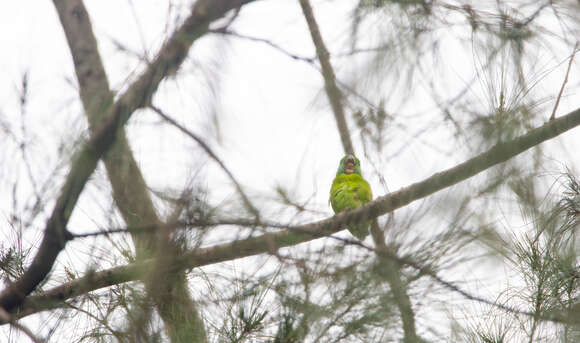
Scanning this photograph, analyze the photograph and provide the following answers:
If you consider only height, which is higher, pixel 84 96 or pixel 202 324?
pixel 84 96

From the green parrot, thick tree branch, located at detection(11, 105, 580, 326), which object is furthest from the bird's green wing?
thick tree branch, located at detection(11, 105, 580, 326)

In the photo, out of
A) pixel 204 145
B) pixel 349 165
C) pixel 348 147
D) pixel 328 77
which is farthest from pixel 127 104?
pixel 349 165

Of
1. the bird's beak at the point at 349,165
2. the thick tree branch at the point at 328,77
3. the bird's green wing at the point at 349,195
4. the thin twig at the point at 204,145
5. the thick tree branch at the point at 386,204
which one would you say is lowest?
the thick tree branch at the point at 386,204

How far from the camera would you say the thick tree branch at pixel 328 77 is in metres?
1.75

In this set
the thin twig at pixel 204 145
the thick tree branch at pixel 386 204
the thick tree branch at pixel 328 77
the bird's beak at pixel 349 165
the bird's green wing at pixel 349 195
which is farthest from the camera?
the bird's beak at pixel 349 165

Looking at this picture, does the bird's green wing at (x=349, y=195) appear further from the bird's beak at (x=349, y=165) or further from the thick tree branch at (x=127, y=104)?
the thick tree branch at (x=127, y=104)

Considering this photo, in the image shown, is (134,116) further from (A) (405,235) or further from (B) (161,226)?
(A) (405,235)

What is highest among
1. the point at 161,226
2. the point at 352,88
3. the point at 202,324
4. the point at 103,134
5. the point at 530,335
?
the point at 352,88

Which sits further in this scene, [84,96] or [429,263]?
[84,96]

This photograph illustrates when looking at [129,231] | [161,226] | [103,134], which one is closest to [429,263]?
[161,226]

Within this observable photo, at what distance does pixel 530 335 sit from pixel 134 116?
139 centimetres

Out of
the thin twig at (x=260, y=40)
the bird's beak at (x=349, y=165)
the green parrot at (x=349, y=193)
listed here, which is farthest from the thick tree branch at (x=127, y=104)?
the bird's beak at (x=349, y=165)

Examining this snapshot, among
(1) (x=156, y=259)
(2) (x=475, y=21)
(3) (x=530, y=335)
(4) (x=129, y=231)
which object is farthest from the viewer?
(3) (x=530, y=335)

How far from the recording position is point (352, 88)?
169 cm
